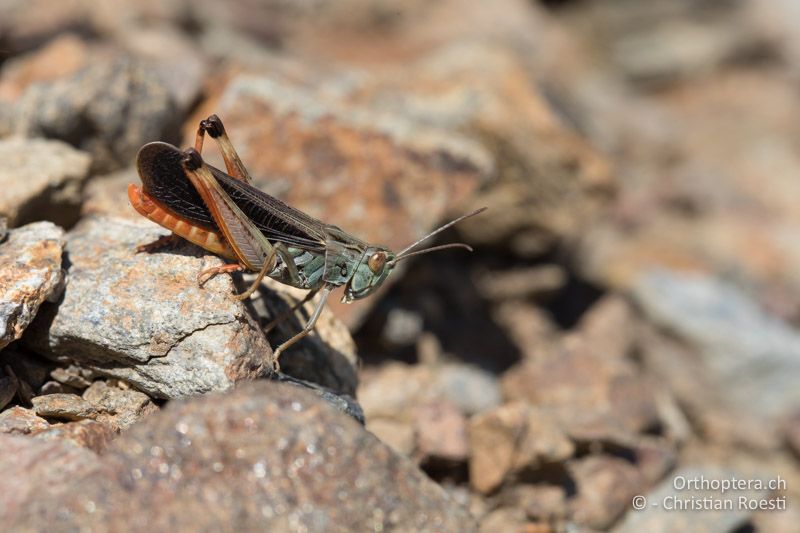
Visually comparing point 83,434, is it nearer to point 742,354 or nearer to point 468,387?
point 468,387

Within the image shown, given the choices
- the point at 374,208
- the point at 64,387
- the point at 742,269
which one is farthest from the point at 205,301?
the point at 742,269

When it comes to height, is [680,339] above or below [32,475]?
below

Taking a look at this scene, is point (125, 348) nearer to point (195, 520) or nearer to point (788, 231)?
point (195, 520)

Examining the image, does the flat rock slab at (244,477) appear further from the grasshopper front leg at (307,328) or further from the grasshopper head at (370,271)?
the grasshopper head at (370,271)

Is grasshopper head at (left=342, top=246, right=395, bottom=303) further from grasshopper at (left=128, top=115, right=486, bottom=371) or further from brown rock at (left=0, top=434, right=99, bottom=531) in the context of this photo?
brown rock at (left=0, top=434, right=99, bottom=531)

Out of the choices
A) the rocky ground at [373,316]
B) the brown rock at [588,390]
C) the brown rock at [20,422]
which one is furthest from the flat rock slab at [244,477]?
the brown rock at [588,390]

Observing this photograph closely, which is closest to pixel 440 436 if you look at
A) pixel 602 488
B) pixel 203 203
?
pixel 602 488

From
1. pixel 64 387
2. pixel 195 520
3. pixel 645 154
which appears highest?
pixel 195 520
